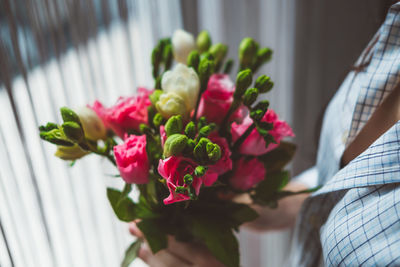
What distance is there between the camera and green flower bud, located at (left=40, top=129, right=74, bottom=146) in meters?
0.53

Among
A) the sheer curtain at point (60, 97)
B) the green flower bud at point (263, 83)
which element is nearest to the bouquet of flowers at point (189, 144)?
the green flower bud at point (263, 83)

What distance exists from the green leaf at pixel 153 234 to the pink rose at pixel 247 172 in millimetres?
155

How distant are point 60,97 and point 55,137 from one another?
0.25m

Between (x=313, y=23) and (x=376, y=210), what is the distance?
2.71 ft

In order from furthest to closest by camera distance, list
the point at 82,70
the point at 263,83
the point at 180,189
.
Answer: the point at 82,70
the point at 263,83
the point at 180,189

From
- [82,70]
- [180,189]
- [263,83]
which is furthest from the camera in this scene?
[82,70]

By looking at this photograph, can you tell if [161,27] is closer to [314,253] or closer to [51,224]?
[51,224]

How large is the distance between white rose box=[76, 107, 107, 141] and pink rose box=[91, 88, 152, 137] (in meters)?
0.01

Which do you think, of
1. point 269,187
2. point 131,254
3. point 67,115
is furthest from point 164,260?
point 67,115

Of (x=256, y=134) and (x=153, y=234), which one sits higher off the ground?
(x=256, y=134)

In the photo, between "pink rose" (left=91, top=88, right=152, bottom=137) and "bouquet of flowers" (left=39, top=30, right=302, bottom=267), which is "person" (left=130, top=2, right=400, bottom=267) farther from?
"pink rose" (left=91, top=88, right=152, bottom=137)

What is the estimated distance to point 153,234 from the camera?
0.62m

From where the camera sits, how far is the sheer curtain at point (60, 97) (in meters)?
0.66

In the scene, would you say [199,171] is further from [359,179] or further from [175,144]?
[359,179]
